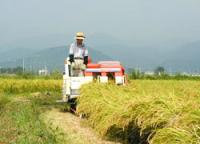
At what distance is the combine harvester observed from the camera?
14.7 m

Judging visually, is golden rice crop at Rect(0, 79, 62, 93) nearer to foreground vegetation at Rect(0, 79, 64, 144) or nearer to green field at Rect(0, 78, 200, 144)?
foreground vegetation at Rect(0, 79, 64, 144)

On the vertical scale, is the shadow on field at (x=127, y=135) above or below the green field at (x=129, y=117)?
below

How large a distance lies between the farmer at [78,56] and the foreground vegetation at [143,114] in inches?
88.4

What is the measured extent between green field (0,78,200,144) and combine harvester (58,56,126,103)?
106cm

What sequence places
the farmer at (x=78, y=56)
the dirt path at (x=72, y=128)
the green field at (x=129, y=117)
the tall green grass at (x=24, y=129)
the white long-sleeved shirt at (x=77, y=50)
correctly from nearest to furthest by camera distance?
1. the green field at (x=129, y=117)
2. the tall green grass at (x=24, y=129)
3. the dirt path at (x=72, y=128)
4. the farmer at (x=78, y=56)
5. the white long-sleeved shirt at (x=77, y=50)

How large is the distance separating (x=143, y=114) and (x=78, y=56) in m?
7.00

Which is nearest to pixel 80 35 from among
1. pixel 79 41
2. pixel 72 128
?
pixel 79 41

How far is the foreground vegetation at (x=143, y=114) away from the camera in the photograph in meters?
6.87

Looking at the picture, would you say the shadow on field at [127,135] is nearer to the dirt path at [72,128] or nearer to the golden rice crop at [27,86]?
the dirt path at [72,128]

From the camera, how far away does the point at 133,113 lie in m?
8.91

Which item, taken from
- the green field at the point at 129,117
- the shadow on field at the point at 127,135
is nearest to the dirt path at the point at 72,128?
the green field at the point at 129,117

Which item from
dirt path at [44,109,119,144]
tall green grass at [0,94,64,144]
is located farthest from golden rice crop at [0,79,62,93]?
tall green grass at [0,94,64,144]

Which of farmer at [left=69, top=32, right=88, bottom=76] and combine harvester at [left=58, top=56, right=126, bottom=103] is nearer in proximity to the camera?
combine harvester at [left=58, top=56, right=126, bottom=103]

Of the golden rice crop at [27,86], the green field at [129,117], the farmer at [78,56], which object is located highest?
the farmer at [78,56]
